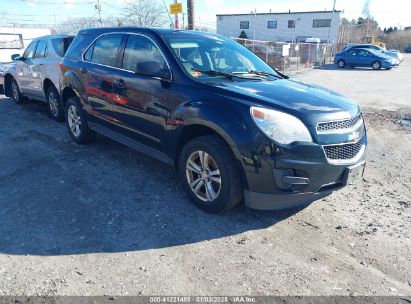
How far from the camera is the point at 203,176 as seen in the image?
3697mm

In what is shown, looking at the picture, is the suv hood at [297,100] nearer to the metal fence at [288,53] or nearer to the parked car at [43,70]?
the parked car at [43,70]

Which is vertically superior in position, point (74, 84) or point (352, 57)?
point (74, 84)

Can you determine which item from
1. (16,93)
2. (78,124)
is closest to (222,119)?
(78,124)

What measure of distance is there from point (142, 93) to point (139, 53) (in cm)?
58

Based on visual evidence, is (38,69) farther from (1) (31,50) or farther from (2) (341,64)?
(2) (341,64)

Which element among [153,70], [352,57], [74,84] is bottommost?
[352,57]

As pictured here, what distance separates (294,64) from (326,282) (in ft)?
80.8

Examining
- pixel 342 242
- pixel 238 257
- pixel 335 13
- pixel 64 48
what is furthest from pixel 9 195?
pixel 335 13

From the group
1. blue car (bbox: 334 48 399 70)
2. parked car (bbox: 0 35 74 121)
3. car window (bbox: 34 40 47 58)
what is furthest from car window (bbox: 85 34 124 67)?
blue car (bbox: 334 48 399 70)

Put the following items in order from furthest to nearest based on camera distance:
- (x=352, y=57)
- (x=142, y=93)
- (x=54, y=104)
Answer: (x=352, y=57) → (x=54, y=104) → (x=142, y=93)

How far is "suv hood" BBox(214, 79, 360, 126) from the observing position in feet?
10.6

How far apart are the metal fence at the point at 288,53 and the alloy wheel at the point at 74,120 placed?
1202cm

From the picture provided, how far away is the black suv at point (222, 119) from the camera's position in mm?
3162

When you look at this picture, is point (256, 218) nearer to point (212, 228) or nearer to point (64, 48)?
point (212, 228)
